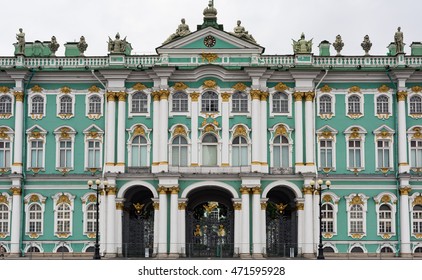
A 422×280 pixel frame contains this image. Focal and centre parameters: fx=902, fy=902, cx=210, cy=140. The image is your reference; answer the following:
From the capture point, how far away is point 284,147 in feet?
220

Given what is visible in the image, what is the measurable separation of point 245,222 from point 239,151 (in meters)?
5.42

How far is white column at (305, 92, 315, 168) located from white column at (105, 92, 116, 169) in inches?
564

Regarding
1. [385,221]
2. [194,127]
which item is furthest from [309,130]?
[385,221]

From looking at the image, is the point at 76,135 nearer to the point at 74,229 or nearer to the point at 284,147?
the point at 74,229

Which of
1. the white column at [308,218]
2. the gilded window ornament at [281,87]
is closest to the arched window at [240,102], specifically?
the gilded window ornament at [281,87]

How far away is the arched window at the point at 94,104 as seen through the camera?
223ft

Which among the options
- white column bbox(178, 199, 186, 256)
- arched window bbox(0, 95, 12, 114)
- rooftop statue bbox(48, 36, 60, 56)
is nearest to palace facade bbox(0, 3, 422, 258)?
white column bbox(178, 199, 186, 256)

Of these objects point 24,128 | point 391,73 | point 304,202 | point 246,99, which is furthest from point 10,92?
point 391,73

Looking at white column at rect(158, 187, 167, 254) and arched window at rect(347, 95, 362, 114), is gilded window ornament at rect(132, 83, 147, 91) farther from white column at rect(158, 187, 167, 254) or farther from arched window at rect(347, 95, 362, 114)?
arched window at rect(347, 95, 362, 114)

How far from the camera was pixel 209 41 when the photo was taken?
221 feet

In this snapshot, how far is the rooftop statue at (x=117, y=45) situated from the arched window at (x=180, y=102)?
5413 millimetres

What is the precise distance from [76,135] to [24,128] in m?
3.92

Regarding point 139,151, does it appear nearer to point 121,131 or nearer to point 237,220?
point 121,131

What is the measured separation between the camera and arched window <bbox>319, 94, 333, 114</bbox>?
6782cm
